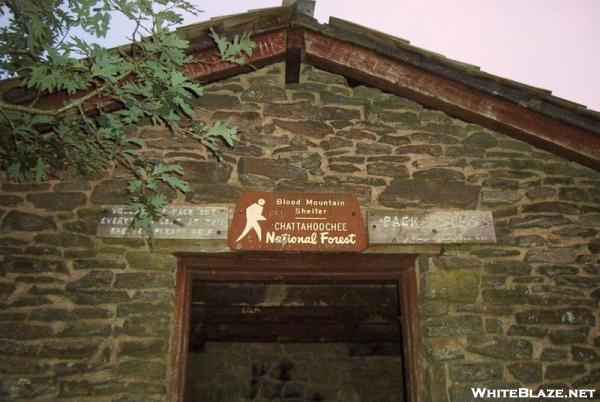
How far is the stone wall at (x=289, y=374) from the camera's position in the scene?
28.1ft

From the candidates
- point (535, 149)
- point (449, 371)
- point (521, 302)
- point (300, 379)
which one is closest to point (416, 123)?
point (535, 149)

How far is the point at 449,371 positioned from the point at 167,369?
2036mm

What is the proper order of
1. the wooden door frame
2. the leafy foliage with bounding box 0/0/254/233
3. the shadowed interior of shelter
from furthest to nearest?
the shadowed interior of shelter
the wooden door frame
the leafy foliage with bounding box 0/0/254/233

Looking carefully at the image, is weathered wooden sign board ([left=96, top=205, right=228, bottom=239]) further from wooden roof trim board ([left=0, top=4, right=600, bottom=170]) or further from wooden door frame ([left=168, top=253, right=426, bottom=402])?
wooden roof trim board ([left=0, top=4, right=600, bottom=170])

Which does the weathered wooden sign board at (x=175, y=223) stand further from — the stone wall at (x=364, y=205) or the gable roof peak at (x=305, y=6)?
the gable roof peak at (x=305, y=6)

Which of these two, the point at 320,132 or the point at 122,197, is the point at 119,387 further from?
the point at 320,132

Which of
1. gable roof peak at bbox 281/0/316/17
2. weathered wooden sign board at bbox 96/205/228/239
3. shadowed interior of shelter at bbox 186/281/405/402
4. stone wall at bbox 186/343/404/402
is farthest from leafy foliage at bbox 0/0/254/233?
stone wall at bbox 186/343/404/402

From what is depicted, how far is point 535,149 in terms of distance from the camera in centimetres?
416

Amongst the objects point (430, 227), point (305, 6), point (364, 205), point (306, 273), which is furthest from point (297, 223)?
point (305, 6)

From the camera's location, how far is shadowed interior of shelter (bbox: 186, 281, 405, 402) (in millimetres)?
7648

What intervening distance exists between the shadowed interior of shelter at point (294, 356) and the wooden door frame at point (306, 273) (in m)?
3.50

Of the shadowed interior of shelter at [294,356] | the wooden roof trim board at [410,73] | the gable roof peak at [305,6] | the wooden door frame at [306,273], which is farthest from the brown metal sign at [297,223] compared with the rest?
the shadowed interior of shelter at [294,356]

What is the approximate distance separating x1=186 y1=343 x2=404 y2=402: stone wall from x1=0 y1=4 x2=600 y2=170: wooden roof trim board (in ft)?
19.9

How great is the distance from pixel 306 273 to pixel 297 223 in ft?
1.57
